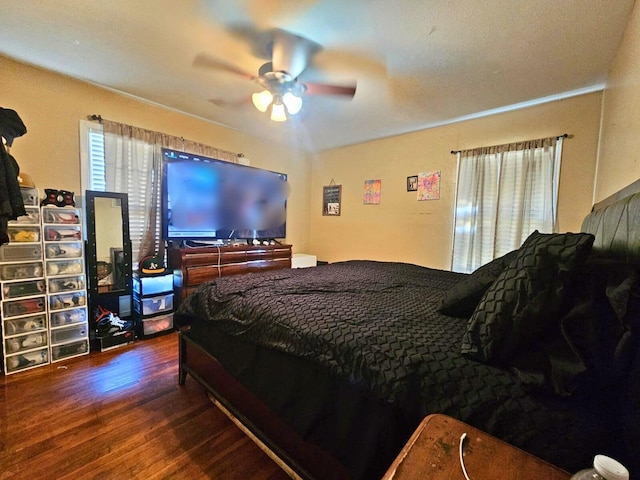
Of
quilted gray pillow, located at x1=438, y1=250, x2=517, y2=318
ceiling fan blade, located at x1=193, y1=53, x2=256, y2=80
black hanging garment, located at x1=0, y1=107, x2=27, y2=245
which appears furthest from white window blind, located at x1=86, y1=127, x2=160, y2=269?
quilted gray pillow, located at x1=438, y1=250, x2=517, y2=318

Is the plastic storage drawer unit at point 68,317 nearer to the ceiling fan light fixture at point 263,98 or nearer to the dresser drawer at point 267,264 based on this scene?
the dresser drawer at point 267,264

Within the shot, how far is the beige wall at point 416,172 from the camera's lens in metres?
2.58

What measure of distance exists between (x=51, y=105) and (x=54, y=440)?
267cm

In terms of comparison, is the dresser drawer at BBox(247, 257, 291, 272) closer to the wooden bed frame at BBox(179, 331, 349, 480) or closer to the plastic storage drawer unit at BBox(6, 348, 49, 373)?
the wooden bed frame at BBox(179, 331, 349, 480)

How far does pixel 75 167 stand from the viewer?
2562 mm

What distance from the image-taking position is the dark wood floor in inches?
51.1

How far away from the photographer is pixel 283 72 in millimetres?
2053

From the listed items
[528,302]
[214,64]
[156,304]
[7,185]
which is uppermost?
[214,64]

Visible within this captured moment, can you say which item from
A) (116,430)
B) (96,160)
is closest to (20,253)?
(96,160)

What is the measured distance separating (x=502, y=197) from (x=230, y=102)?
10.2ft

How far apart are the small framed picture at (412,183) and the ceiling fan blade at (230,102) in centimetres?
226

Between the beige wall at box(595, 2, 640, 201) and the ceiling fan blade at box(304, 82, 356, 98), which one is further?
the ceiling fan blade at box(304, 82, 356, 98)

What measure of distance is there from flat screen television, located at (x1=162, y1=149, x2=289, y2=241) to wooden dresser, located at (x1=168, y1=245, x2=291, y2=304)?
0.80ft

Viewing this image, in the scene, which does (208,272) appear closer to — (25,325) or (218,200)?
(218,200)
